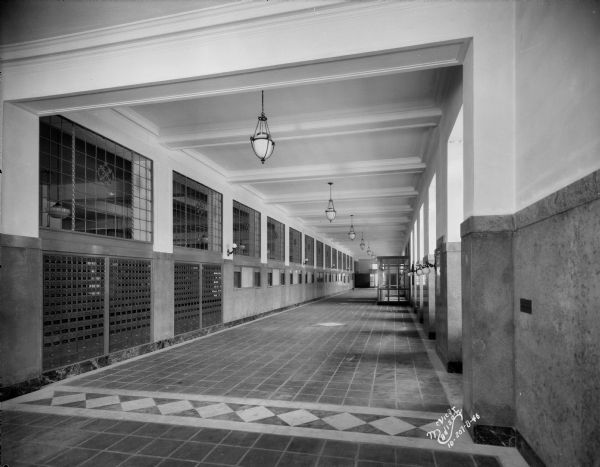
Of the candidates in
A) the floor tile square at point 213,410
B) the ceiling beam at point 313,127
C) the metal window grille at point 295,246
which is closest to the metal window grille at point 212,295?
the ceiling beam at point 313,127

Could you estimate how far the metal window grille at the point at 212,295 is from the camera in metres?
10.9

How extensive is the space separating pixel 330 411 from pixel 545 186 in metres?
3.40

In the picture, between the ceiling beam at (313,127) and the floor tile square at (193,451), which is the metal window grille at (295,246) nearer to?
the ceiling beam at (313,127)

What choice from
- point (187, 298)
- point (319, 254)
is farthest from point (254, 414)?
point (319, 254)

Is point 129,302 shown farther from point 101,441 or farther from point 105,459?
point 105,459

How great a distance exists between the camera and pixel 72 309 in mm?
6508

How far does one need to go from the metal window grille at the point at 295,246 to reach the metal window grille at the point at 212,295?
9.01 metres

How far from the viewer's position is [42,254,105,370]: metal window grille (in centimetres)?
609

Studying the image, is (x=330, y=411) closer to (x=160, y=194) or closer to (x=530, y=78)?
(x=530, y=78)

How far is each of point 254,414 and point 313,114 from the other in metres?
5.45

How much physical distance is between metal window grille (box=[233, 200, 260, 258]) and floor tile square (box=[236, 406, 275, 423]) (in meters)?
8.69

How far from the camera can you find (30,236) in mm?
5801

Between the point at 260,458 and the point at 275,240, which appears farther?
the point at 275,240

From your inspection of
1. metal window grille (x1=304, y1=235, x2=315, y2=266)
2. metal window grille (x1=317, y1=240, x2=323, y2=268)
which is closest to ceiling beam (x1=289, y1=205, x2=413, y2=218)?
metal window grille (x1=304, y1=235, x2=315, y2=266)
